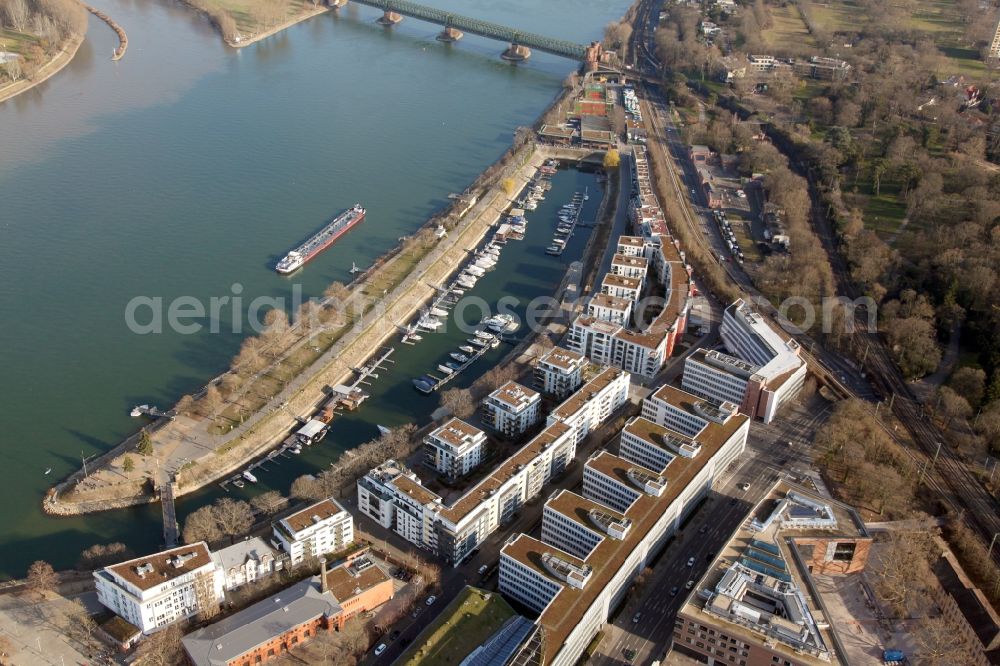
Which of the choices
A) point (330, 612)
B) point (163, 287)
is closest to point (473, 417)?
point (330, 612)

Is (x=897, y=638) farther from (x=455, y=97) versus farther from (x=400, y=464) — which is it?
(x=455, y=97)

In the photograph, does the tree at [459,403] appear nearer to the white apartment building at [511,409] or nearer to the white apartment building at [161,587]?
the white apartment building at [511,409]

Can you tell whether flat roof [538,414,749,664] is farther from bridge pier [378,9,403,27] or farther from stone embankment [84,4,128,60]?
bridge pier [378,9,403,27]

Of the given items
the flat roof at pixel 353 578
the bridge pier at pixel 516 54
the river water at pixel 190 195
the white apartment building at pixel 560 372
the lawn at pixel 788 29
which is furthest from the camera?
the bridge pier at pixel 516 54

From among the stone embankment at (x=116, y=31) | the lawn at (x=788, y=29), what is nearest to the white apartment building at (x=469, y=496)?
the stone embankment at (x=116, y=31)

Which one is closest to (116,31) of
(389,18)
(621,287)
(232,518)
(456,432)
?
(389,18)

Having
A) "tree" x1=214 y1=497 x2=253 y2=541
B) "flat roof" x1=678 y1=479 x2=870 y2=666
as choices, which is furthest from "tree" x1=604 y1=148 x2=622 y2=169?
"tree" x1=214 y1=497 x2=253 y2=541
